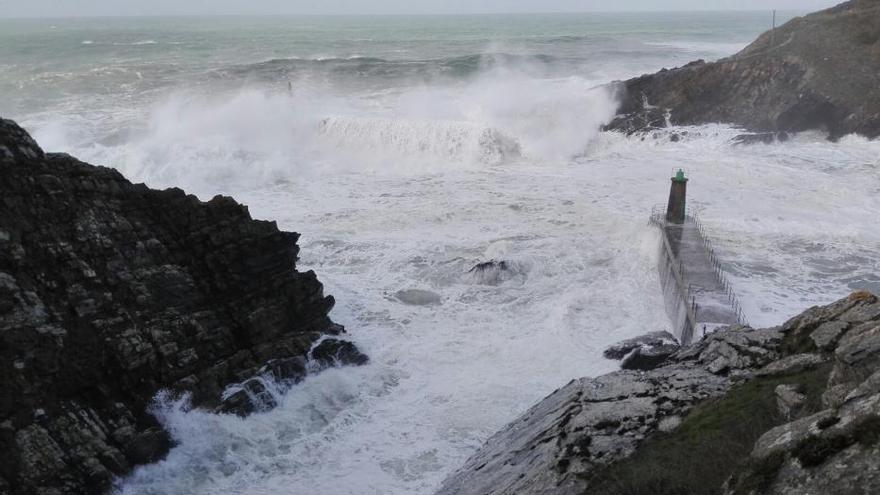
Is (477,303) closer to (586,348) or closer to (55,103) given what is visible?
(586,348)

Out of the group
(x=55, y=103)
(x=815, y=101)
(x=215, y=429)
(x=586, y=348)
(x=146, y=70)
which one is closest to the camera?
(x=215, y=429)

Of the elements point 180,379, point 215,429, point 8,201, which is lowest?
point 215,429

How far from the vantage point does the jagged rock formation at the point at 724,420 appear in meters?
4.95

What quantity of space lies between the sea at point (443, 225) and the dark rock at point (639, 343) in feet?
1.70

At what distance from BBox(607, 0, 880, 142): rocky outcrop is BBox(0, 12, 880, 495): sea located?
1.73 meters

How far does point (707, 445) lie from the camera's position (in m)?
7.89

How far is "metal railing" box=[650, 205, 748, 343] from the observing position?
16.1 m

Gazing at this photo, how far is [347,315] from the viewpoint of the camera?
18.7 metres

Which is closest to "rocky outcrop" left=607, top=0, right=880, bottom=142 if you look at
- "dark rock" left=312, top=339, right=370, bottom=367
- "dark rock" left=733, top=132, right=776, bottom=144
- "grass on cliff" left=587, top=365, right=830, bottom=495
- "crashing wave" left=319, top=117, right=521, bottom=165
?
"dark rock" left=733, top=132, right=776, bottom=144

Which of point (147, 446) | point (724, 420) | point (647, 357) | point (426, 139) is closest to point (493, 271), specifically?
point (647, 357)

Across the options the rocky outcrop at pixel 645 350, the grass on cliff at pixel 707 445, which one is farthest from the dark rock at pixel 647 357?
the grass on cliff at pixel 707 445

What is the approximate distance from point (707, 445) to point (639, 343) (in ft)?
26.9

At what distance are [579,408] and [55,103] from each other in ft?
174

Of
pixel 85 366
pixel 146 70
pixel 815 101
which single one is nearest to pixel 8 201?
pixel 85 366
